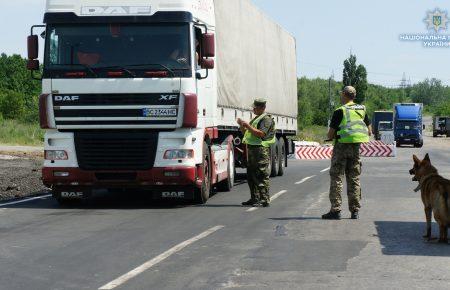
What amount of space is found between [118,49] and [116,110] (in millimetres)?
1013

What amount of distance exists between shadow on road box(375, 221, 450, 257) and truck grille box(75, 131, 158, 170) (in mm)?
4038

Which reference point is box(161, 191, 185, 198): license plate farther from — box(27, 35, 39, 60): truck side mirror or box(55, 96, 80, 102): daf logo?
box(27, 35, 39, 60): truck side mirror

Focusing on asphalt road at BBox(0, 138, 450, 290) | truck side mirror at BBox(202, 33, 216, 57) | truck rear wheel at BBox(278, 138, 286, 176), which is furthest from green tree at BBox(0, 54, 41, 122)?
asphalt road at BBox(0, 138, 450, 290)

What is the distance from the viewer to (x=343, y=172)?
12656mm

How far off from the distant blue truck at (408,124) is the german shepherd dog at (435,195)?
5575cm

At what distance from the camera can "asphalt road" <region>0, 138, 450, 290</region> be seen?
24.7 ft

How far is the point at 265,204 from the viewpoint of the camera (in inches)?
574

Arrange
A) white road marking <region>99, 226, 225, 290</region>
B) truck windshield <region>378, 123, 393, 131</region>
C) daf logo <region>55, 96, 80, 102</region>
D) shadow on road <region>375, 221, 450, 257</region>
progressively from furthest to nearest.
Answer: truck windshield <region>378, 123, 393, 131</region> → daf logo <region>55, 96, 80, 102</region> → shadow on road <region>375, 221, 450, 257</region> → white road marking <region>99, 226, 225, 290</region>

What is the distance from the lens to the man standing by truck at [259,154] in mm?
14609

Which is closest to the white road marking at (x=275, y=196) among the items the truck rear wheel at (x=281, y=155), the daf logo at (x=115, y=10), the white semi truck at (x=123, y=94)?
the white semi truck at (x=123, y=94)

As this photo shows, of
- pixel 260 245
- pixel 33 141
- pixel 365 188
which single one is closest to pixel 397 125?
pixel 33 141

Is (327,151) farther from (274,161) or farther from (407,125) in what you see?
(407,125)

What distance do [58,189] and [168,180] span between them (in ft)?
6.40

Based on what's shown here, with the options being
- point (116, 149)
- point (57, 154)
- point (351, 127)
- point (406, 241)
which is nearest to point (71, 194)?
point (57, 154)
